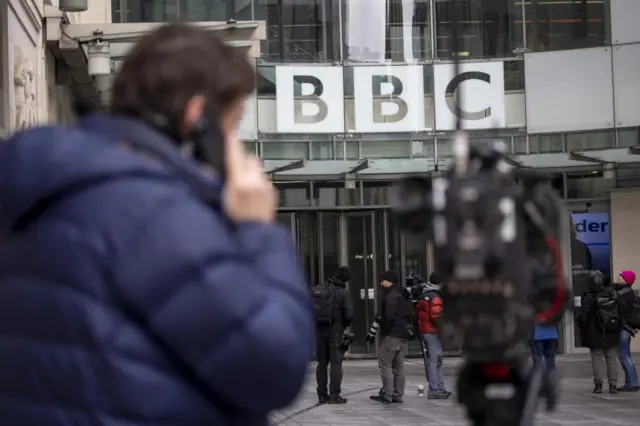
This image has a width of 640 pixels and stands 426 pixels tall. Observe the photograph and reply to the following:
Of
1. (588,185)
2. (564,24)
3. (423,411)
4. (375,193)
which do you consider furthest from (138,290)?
(564,24)

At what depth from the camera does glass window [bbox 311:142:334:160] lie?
28.6 meters

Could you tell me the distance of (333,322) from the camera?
18.4 metres

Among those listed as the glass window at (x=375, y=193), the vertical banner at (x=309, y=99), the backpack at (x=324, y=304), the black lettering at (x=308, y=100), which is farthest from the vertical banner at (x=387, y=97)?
the backpack at (x=324, y=304)

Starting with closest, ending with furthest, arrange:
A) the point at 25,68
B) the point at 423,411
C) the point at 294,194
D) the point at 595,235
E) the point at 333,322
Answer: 1. the point at 25,68
2. the point at 423,411
3. the point at 333,322
4. the point at 595,235
5. the point at 294,194

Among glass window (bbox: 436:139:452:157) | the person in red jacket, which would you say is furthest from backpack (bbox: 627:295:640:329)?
glass window (bbox: 436:139:452:157)

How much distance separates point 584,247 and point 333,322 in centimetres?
1141

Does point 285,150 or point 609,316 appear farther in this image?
point 285,150

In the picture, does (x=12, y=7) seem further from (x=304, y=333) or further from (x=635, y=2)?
(x=635, y=2)

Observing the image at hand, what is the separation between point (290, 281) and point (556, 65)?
88.1 ft

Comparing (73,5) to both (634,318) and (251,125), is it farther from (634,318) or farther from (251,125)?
(251,125)

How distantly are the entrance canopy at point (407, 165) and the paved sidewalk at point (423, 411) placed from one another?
656cm

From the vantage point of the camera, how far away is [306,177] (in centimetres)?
2819

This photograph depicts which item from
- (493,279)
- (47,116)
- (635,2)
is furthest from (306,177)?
(493,279)

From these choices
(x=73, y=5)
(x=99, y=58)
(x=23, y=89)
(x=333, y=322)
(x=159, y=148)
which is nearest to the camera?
(x=159, y=148)
